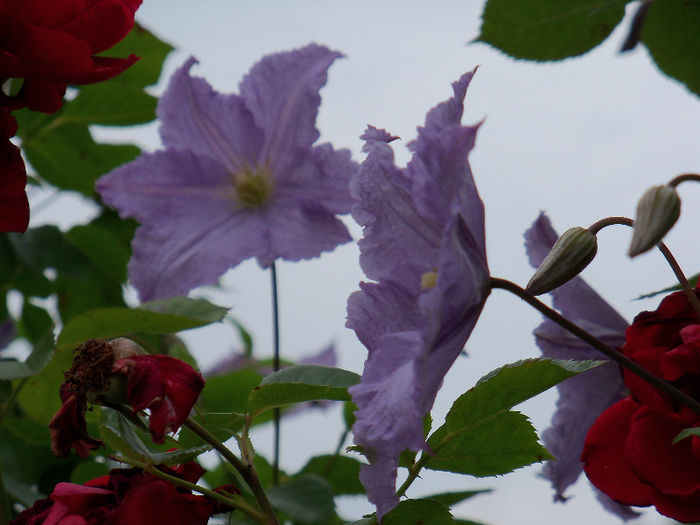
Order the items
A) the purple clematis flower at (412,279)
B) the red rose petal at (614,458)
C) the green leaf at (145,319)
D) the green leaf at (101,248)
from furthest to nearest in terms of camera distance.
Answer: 1. the green leaf at (101,248)
2. the green leaf at (145,319)
3. the red rose petal at (614,458)
4. the purple clematis flower at (412,279)

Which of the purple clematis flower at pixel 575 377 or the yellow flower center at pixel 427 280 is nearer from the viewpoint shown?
the yellow flower center at pixel 427 280

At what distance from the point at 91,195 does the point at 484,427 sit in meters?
0.64

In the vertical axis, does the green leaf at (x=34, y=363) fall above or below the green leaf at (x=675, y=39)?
below

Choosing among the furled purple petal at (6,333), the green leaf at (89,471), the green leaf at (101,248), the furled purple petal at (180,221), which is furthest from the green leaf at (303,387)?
the furled purple petal at (6,333)

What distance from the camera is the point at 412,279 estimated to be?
370 millimetres

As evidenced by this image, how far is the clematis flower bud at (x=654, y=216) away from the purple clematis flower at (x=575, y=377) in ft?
0.45

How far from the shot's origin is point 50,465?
0.73m

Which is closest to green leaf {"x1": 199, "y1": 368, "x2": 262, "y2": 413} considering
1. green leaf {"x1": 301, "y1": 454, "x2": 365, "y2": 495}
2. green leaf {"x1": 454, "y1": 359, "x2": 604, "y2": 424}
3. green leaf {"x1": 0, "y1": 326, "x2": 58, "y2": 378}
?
green leaf {"x1": 301, "y1": 454, "x2": 365, "y2": 495}

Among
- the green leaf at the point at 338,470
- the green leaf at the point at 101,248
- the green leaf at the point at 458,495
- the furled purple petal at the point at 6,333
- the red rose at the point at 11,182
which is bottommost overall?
the furled purple petal at the point at 6,333

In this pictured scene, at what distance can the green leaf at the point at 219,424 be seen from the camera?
0.40 m

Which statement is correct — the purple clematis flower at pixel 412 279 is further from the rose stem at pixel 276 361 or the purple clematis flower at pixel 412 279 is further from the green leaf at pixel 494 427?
the rose stem at pixel 276 361

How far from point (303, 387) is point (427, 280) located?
3.0 inches

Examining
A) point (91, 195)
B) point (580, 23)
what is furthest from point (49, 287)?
point (580, 23)

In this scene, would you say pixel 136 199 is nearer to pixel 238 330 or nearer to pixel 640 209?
pixel 238 330
